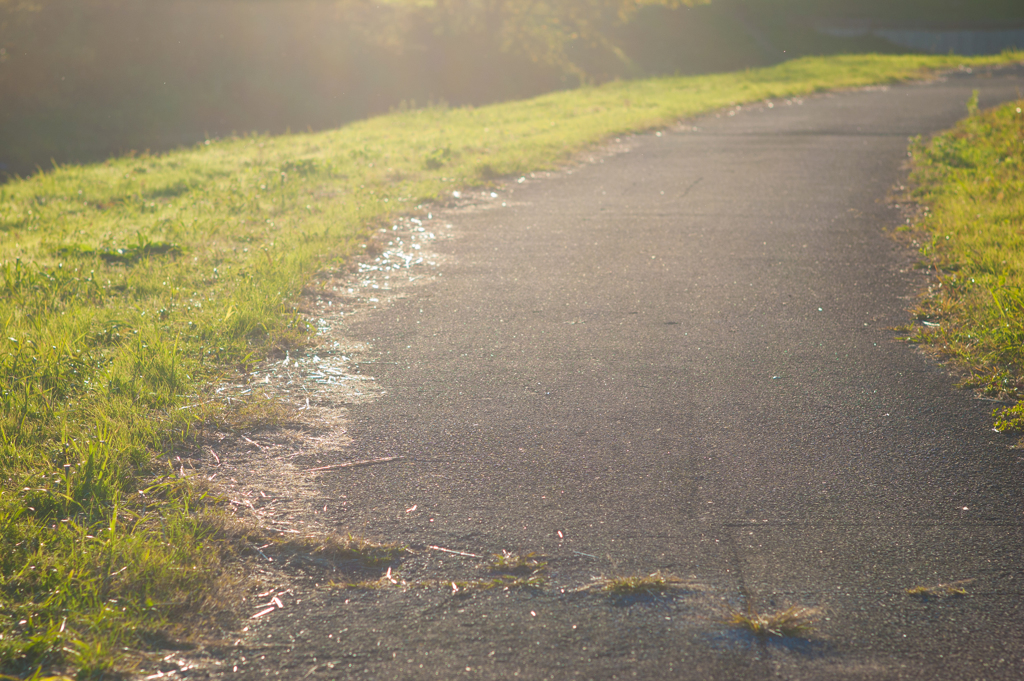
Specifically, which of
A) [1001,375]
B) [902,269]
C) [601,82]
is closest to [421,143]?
[902,269]

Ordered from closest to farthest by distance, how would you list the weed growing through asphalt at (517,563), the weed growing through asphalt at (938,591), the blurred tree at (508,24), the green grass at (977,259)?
the weed growing through asphalt at (938,591)
the weed growing through asphalt at (517,563)
the green grass at (977,259)
the blurred tree at (508,24)

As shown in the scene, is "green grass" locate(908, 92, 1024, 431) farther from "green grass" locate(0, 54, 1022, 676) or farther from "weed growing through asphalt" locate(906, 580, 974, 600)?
"green grass" locate(0, 54, 1022, 676)

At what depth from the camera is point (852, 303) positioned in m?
5.61

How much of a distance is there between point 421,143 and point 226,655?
1119cm

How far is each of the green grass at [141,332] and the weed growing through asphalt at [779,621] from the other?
1.85 meters

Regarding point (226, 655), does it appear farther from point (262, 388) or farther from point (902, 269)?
point (902, 269)

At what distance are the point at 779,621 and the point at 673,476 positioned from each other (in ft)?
3.14

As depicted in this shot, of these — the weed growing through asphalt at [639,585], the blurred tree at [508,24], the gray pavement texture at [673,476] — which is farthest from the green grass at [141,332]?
the blurred tree at [508,24]

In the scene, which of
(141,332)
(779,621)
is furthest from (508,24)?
(779,621)

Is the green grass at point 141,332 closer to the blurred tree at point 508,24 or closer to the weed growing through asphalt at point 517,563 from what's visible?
the weed growing through asphalt at point 517,563

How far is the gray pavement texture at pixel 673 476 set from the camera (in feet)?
8.30

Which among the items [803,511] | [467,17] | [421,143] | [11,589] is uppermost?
[467,17]

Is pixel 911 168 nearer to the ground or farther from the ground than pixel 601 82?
nearer to the ground

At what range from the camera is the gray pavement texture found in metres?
2.53
